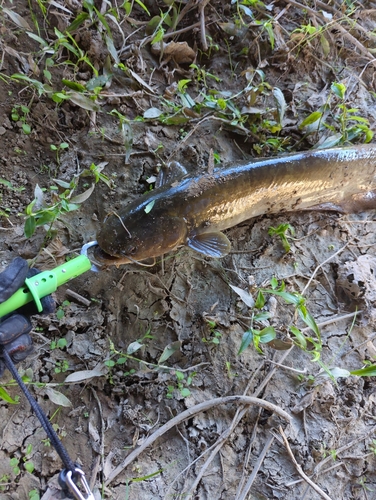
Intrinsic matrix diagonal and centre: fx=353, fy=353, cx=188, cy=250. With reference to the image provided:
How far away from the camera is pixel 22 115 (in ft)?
8.23

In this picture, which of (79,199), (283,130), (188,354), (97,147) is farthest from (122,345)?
(283,130)

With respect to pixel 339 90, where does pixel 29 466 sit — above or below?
below

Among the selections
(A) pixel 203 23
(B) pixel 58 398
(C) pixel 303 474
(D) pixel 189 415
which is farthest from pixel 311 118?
(B) pixel 58 398

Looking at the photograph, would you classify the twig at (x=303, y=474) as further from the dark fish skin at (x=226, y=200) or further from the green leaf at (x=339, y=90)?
the green leaf at (x=339, y=90)

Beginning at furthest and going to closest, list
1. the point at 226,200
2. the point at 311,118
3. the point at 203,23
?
1. the point at 203,23
2. the point at 311,118
3. the point at 226,200

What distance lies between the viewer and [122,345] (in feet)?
7.57

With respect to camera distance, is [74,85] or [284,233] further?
[284,233]

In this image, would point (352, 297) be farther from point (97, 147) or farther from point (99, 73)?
point (99, 73)

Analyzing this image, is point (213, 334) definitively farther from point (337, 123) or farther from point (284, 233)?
point (337, 123)

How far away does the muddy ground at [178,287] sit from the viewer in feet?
7.00

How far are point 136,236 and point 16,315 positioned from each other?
0.86 metres

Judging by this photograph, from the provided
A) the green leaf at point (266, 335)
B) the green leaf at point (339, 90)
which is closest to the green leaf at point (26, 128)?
the green leaf at point (266, 335)

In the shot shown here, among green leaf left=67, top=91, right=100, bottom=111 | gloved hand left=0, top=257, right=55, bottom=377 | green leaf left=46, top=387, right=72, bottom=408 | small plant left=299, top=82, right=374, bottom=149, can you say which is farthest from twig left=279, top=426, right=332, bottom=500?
green leaf left=67, top=91, right=100, bottom=111

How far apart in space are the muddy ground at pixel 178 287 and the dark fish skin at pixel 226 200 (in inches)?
6.6
